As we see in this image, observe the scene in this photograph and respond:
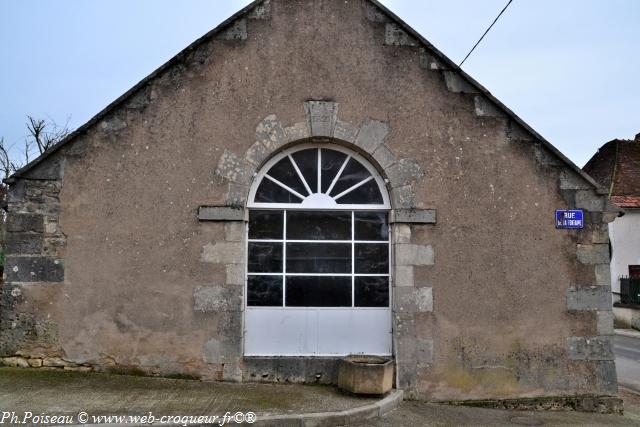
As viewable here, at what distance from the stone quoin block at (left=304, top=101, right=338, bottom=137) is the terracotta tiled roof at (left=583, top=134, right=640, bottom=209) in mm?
16926

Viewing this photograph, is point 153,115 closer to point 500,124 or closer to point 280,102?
point 280,102

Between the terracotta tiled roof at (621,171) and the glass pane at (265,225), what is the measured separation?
56.8ft

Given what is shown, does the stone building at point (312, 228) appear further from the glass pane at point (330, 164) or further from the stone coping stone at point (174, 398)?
the stone coping stone at point (174, 398)

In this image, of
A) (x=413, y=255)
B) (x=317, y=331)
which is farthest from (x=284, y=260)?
(x=413, y=255)

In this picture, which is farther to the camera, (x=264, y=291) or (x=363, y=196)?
(x=363, y=196)

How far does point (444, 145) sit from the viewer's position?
7.20 m

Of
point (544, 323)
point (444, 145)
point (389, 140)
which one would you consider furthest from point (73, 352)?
point (544, 323)

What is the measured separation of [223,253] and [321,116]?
6.87 ft

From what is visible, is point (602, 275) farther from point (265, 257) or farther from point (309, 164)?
point (265, 257)

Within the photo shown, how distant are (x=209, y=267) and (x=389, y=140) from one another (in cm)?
273

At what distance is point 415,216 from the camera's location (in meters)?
7.06

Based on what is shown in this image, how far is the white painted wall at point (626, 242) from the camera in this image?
21188 mm

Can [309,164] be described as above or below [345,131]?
below

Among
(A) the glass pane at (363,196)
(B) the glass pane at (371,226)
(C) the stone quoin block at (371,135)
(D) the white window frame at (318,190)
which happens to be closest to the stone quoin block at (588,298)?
(B) the glass pane at (371,226)
